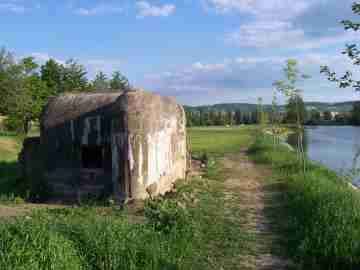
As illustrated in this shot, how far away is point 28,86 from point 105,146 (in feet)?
97.0

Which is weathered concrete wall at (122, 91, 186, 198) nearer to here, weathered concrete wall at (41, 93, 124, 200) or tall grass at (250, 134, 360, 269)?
weathered concrete wall at (41, 93, 124, 200)

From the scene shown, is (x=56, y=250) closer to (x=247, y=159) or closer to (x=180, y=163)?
(x=180, y=163)

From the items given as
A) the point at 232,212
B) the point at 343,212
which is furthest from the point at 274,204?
the point at 343,212

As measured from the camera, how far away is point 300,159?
1465cm

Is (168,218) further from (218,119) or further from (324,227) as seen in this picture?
(218,119)

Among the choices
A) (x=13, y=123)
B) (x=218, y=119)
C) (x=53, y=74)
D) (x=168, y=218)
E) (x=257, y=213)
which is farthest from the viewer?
(x=218, y=119)

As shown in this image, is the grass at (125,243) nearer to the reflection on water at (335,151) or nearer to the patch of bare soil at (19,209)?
the patch of bare soil at (19,209)

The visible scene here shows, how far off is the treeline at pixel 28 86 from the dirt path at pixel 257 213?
21.3 meters

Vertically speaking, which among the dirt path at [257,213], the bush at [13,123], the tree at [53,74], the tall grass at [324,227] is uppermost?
the tree at [53,74]

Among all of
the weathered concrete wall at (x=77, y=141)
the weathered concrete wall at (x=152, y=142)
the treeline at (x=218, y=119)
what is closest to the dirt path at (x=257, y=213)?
the weathered concrete wall at (x=152, y=142)

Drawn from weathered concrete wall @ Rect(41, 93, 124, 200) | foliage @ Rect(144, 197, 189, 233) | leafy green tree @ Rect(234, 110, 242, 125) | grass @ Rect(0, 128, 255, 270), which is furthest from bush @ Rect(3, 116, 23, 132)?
leafy green tree @ Rect(234, 110, 242, 125)

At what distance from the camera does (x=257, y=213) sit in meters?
8.88

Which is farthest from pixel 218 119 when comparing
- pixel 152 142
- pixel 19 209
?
pixel 19 209

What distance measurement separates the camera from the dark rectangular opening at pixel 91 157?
10.6m
